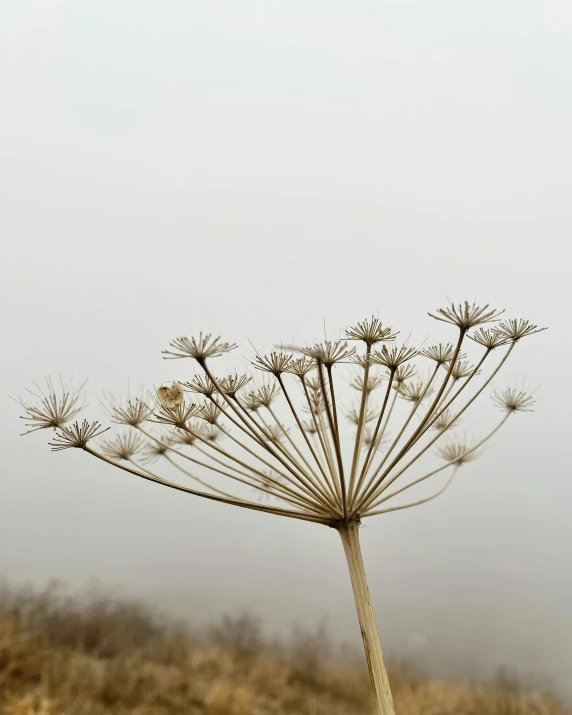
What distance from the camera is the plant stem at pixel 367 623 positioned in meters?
4.38

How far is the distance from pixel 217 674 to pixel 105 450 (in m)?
4.32

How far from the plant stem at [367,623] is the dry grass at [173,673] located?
3.49 m

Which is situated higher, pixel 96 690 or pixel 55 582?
pixel 55 582

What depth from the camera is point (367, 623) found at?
4.63 m

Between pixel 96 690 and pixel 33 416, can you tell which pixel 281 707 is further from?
pixel 33 416

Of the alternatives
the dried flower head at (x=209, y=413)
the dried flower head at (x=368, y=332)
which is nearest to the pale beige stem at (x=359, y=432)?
the dried flower head at (x=368, y=332)

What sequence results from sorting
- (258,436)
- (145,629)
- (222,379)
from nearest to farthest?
1. (258,436)
2. (222,379)
3. (145,629)

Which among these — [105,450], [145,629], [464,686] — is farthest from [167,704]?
[464,686]

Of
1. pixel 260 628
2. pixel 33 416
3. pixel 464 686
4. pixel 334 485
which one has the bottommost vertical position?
pixel 464 686

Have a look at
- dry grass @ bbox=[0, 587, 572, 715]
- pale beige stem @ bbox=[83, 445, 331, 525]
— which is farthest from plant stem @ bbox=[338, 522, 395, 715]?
dry grass @ bbox=[0, 587, 572, 715]

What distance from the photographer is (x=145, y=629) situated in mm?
8281

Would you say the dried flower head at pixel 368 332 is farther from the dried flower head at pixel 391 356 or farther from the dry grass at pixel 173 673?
the dry grass at pixel 173 673

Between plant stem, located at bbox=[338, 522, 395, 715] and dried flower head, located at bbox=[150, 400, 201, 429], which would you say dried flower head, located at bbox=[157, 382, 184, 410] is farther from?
plant stem, located at bbox=[338, 522, 395, 715]

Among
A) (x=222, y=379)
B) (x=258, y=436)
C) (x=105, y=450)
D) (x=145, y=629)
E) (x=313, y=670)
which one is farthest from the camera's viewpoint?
(x=313, y=670)
